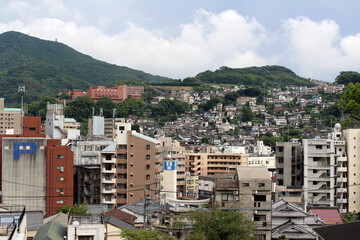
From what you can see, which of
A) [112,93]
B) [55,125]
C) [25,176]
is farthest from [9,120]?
[25,176]

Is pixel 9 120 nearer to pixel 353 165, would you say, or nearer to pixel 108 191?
pixel 108 191

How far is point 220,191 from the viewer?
30.5m

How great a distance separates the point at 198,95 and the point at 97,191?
122115 millimetres

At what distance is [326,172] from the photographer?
4534 centimetres

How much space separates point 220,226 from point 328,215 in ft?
40.8

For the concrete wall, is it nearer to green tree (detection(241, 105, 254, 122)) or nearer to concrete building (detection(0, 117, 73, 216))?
concrete building (detection(0, 117, 73, 216))

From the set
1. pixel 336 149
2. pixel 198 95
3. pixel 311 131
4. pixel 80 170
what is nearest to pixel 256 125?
pixel 311 131

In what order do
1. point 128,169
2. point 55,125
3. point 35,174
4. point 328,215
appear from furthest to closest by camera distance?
point 55,125
point 128,169
point 35,174
point 328,215

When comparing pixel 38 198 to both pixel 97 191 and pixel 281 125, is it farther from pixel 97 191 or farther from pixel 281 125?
pixel 281 125

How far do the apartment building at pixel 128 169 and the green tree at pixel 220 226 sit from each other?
14767 mm

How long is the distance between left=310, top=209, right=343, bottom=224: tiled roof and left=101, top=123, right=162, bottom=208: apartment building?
42.5 feet

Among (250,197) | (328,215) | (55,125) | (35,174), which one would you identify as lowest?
(328,215)

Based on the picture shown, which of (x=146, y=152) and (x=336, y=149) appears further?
(x=336, y=149)

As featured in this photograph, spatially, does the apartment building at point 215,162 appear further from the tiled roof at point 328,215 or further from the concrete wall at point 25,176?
the tiled roof at point 328,215
